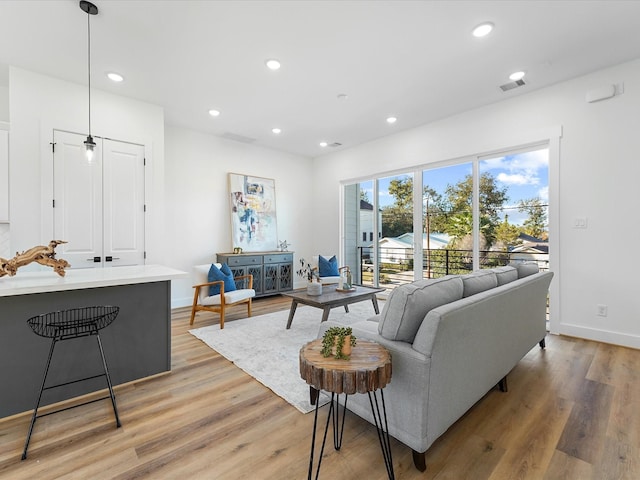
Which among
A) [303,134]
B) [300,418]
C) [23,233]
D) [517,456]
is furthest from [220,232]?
[517,456]

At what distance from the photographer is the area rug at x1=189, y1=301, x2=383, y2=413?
2.42 metres

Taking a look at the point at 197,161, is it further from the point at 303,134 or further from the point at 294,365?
the point at 294,365

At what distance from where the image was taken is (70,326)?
6.04 feet

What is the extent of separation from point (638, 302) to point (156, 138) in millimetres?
5950

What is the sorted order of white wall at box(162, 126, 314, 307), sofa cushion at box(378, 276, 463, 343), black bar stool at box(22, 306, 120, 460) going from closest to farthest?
sofa cushion at box(378, 276, 463, 343), black bar stool at box(22, 306, 120, 460), white wall at box(162, 126, 314, 307)

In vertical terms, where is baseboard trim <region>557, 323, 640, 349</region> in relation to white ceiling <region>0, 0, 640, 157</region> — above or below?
below

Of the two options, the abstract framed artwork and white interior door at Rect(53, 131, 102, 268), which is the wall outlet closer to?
the abstract framed artwork

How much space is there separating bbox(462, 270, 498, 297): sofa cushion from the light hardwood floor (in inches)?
Answer: 31.6

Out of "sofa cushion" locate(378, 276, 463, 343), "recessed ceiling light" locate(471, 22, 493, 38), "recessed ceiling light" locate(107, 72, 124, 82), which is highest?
"recessed ceiling light" locate(107, 72, 124, 82)

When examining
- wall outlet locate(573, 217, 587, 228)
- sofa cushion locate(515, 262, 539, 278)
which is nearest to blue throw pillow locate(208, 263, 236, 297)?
sofa cushion locate(515, 262, 539, 278)

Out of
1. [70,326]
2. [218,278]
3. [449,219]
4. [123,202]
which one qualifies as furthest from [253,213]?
[70,326]

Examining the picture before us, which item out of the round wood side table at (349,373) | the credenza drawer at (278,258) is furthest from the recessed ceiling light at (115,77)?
the round wood side table at (349,373)

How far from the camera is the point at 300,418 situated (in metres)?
2.02

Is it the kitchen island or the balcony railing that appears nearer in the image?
the kitchen island
